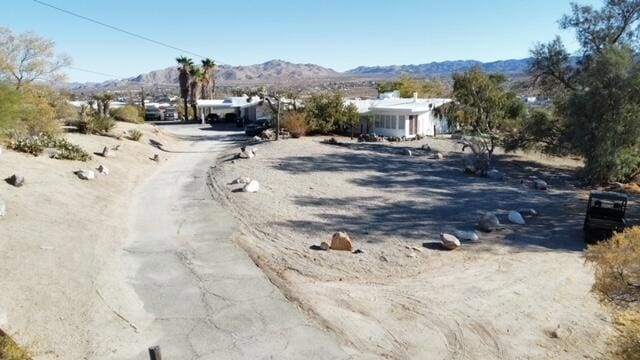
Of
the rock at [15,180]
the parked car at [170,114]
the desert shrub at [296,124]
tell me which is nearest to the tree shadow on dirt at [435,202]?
the desert shrub at [296,124]

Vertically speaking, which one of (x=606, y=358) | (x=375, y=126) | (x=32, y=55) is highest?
(x=32, y=55)

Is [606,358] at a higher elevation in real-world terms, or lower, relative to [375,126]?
lower

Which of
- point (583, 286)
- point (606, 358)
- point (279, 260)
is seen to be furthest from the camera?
point (279, 260)

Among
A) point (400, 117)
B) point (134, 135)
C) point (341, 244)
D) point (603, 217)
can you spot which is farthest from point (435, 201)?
point (400, 117)

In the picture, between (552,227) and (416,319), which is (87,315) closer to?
(416,319)

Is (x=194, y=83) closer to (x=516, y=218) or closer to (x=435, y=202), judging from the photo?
(x=435, y=202)

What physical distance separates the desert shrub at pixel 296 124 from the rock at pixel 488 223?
23.0m

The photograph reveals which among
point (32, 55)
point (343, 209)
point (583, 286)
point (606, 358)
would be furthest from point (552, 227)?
point (32, 55)

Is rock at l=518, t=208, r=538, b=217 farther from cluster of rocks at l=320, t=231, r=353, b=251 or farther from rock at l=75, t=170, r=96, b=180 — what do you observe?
rock at l=75, t=170, r=96, b=180

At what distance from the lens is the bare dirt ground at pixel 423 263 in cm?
955

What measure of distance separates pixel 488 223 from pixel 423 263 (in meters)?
4.57

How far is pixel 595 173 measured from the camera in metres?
25.6

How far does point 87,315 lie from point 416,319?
6.27 metres

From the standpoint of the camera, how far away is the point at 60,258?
11750mm
